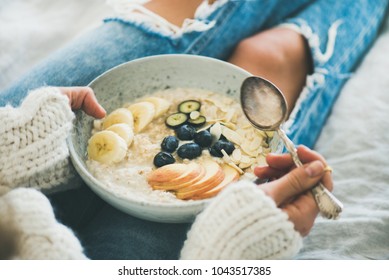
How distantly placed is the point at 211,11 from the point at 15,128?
49 cm

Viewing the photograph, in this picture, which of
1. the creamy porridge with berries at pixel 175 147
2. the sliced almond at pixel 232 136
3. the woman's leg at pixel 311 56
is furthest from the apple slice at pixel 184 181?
the woman's leg at pixel 311 56

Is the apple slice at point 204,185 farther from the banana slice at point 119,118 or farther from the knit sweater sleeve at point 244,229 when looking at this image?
the banana slice at point 119,118

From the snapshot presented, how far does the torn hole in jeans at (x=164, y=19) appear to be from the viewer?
948mm

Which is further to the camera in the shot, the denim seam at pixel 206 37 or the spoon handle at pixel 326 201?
the denim seam at pixel 206 37

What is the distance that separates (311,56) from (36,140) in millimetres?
622

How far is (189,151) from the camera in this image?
0.74m

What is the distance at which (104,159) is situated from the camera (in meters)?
0.74

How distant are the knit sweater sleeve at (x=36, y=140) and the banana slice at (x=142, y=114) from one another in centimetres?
13

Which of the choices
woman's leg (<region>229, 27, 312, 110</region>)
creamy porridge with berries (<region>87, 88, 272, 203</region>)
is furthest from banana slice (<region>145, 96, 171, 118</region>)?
woman's leg (<region>229, 27, 312, 110</region>)

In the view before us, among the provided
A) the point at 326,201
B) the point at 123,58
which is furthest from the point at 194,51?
the point at 326,201

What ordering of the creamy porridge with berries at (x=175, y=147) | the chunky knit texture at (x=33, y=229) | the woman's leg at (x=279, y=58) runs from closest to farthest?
the chunky knit texture at (x=33, y=229), the creamy porridge with berries at (x=175, y=147), the woman's leg at (x=279, y=58)

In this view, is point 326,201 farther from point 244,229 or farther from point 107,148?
point 107,148

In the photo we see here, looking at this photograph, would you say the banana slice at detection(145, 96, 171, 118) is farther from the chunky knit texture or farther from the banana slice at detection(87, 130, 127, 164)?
the chunky knit texture

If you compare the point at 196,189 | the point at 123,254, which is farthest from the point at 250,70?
the point at 123,254
